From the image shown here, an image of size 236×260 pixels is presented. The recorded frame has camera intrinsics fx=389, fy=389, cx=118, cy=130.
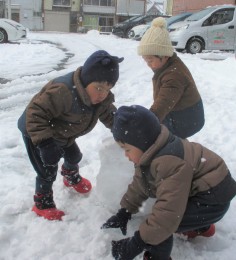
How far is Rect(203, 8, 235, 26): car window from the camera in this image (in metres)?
12.8

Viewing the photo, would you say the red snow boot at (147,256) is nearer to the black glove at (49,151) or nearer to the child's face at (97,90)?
the black glove at (49,151)

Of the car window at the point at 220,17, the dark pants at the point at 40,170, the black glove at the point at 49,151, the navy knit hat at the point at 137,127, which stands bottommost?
the dark pants at the point at 40,170

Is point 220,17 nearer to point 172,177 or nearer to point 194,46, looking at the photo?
point 194,46

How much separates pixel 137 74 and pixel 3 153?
14.9ft

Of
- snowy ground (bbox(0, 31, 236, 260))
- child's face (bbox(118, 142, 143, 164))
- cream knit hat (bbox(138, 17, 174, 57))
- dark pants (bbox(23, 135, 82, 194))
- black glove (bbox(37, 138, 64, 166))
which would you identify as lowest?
snowy ground (bbox(0, 31, 236, 260))

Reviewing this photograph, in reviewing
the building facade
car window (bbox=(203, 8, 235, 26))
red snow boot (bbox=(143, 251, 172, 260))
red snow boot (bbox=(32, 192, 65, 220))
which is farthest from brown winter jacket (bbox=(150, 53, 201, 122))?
the building facade

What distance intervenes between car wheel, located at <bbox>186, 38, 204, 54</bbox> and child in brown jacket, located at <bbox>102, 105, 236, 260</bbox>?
1128 cm

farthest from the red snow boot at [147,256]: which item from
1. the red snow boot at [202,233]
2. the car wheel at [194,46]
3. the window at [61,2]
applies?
the window at [61,2]

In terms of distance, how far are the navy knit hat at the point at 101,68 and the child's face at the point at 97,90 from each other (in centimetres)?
3

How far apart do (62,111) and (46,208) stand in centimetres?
71

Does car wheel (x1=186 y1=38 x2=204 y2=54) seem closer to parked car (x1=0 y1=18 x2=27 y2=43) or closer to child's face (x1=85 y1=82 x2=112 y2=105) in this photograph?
parked car (x1=0 y1=18 x2=27 y2=43)

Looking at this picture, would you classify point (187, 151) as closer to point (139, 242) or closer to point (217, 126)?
point (139, 242)

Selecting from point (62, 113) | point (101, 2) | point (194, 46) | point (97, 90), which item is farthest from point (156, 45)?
point (101, 2)

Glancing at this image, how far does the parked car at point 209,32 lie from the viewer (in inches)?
500
